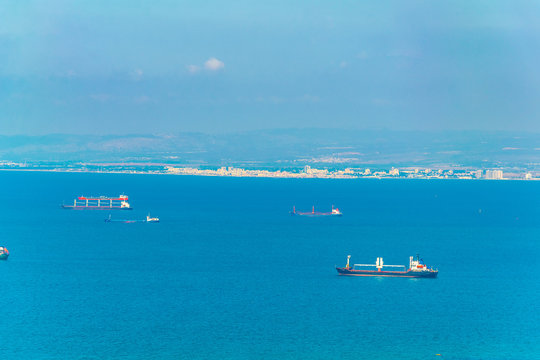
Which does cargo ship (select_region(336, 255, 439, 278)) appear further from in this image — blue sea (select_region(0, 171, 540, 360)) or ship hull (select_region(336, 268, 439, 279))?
blue sea (select_region(0, 171, 540, 360))

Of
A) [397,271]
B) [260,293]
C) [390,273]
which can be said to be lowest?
[260,293]

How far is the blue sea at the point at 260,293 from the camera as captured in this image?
49500mm

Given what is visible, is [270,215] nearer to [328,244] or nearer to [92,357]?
[328,244]

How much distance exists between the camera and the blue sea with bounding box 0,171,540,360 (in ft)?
162

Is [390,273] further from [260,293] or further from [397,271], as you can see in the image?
[260,293]

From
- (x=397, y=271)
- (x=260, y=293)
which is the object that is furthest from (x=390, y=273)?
(x=260, y=293)

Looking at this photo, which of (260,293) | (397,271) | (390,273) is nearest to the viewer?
(260,293)

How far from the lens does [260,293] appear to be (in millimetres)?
64312

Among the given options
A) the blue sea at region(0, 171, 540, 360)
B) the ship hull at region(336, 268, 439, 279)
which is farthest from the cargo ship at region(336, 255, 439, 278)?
the blue sea at region(0, 171, 540, 360)

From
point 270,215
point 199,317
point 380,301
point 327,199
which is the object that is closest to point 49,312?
point 199,317

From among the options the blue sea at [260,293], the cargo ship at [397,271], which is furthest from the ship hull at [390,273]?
the blue sea at [260,293]

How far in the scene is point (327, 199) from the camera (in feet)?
630

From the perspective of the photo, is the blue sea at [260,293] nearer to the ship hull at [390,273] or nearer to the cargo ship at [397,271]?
the ship hull at [390,273]

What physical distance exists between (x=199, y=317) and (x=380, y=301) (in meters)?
14.8
